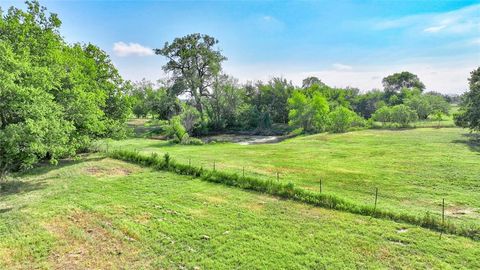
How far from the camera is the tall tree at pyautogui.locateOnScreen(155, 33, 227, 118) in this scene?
53.4 m

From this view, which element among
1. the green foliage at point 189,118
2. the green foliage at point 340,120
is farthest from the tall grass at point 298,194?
the green foliage at point 340,120

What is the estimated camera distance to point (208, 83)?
179 feet

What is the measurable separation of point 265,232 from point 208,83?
47617mm

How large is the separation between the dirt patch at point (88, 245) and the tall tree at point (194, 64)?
43.5 m

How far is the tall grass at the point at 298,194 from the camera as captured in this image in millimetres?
9539

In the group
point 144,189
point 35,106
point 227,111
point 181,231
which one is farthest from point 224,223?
point 227,111

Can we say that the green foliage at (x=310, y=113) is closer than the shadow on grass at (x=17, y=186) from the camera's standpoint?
No

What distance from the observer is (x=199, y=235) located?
9.21m

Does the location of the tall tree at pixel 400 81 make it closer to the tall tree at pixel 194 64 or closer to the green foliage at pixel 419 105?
the green foliage at pixel 419 105

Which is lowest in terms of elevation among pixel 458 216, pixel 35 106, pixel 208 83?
pixel 458 216

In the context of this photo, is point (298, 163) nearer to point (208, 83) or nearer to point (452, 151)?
point (452, 151)

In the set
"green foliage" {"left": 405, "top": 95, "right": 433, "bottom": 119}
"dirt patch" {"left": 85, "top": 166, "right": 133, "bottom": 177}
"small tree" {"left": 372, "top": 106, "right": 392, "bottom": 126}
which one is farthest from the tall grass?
"green foliage" {"left": 405, "top": 95, "right": 433, "bottom": 119}

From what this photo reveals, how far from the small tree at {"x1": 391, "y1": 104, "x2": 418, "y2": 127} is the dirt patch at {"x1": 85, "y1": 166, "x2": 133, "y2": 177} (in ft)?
154

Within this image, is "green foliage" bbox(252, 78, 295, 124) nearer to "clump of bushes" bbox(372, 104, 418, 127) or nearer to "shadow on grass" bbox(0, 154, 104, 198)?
"clump of bushes" bbox(372, 104, 418, 127)
